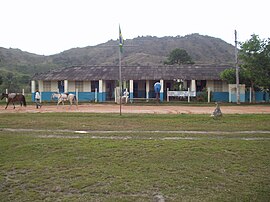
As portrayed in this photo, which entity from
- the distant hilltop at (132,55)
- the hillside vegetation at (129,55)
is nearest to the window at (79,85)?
the hillside vegetation at (129,55)

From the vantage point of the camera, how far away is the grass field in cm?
508

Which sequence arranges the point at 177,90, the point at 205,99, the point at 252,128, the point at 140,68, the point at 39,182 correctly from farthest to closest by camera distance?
1. the point at 140,68
2. the point at 177,90
3. the point at 205,99
4. the point at 252,128
5. the point at 39,182

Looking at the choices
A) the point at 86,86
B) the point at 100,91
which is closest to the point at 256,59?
the point at 100,91

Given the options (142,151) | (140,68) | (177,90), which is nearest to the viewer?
(142,151)

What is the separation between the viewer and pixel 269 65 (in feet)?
85.8

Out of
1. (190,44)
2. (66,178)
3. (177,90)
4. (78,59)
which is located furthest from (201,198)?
(190,44)

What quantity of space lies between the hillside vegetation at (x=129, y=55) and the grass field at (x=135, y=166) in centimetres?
4378

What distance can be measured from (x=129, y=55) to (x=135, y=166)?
77.0 metres

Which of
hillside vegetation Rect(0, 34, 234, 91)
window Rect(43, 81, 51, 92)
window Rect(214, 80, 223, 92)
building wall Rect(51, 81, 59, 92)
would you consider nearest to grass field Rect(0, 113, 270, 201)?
window Rect(214, 80, 223, 92)

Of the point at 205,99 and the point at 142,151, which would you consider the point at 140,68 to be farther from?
the point at 142,151

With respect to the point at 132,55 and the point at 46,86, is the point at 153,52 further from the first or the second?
the point at 46,86

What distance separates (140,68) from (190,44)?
62.6 metres

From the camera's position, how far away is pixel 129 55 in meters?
82.3

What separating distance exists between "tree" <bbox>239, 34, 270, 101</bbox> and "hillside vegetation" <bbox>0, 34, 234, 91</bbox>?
35.7 m
